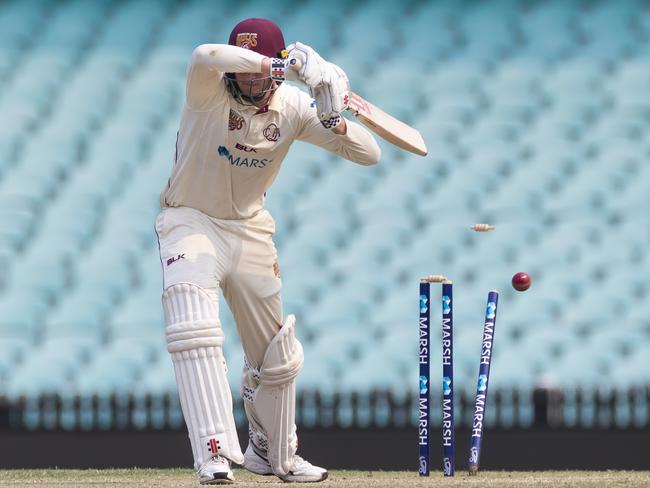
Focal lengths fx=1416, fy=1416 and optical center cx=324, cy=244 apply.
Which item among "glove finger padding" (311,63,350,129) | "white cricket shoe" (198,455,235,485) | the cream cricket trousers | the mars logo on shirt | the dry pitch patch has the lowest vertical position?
the dry pitch patch

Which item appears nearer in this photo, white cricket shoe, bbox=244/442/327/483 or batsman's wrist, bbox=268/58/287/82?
batsman's wrist, bbox=268/58/287/82

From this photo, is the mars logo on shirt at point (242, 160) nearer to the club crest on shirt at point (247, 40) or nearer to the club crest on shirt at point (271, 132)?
the club crest on shirt at point (271, 132)

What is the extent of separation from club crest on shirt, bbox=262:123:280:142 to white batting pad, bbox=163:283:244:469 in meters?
0.57

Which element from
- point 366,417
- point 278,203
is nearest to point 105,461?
point 366,417

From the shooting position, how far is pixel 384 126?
490 centimetres

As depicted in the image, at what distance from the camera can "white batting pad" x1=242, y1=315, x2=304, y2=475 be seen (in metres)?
4.99

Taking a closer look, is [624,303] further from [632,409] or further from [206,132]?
[206,132]

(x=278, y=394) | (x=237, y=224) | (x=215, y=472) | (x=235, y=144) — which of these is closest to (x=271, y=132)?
(x=235, y=144)

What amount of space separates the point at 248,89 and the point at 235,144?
20cm

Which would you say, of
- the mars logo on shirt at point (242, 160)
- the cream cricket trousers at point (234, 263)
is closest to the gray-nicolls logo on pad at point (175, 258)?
the cream cricket trousers at point (234, 263)

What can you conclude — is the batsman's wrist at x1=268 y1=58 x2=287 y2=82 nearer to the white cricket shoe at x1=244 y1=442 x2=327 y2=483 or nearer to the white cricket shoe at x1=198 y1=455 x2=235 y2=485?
the white cricket shoe at x1=198 y1=455 x2=235 y2=485

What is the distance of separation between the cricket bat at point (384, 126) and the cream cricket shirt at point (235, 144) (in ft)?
0.22

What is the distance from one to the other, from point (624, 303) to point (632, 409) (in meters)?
1.65

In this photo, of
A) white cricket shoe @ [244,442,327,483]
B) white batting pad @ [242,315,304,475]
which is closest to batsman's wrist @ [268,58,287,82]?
white batting pad @ [242,315,304,475]
